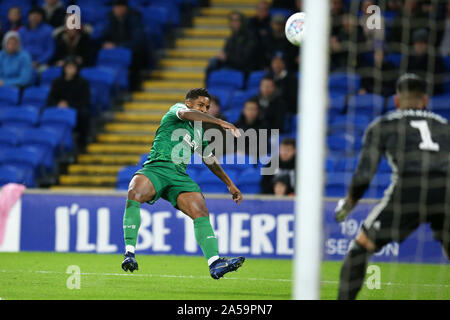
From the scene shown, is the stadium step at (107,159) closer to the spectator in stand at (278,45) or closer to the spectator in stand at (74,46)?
the spectator in stand at (74,46)

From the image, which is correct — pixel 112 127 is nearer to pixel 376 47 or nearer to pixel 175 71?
pixel 175 71

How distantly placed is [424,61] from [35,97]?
5.93 m

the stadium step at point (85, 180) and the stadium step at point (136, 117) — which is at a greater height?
the stadium step at point (136, 117)

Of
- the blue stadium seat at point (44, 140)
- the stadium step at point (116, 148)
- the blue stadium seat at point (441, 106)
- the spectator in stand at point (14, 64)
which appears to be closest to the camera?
the blue stadium seat at point (441, 106)

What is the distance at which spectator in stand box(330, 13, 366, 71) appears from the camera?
41.9 feet

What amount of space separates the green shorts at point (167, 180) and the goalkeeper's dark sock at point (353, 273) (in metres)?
2.40

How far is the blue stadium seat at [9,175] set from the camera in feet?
41.2

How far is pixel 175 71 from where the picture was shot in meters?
15.6

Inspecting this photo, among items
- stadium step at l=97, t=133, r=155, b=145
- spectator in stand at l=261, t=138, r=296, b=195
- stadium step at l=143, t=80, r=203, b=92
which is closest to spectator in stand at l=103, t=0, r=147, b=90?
stadium step at l=143, t=80, r=203, b=92

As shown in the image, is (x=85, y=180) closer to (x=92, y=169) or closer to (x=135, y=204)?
(x=92, y=169)

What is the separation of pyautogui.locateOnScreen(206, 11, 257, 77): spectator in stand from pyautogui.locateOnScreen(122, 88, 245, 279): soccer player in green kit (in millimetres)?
5711

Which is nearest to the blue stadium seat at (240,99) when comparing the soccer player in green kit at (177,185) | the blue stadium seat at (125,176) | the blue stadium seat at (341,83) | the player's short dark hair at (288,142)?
the blue stadium seat at (341,83)

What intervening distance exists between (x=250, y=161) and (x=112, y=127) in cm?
325
